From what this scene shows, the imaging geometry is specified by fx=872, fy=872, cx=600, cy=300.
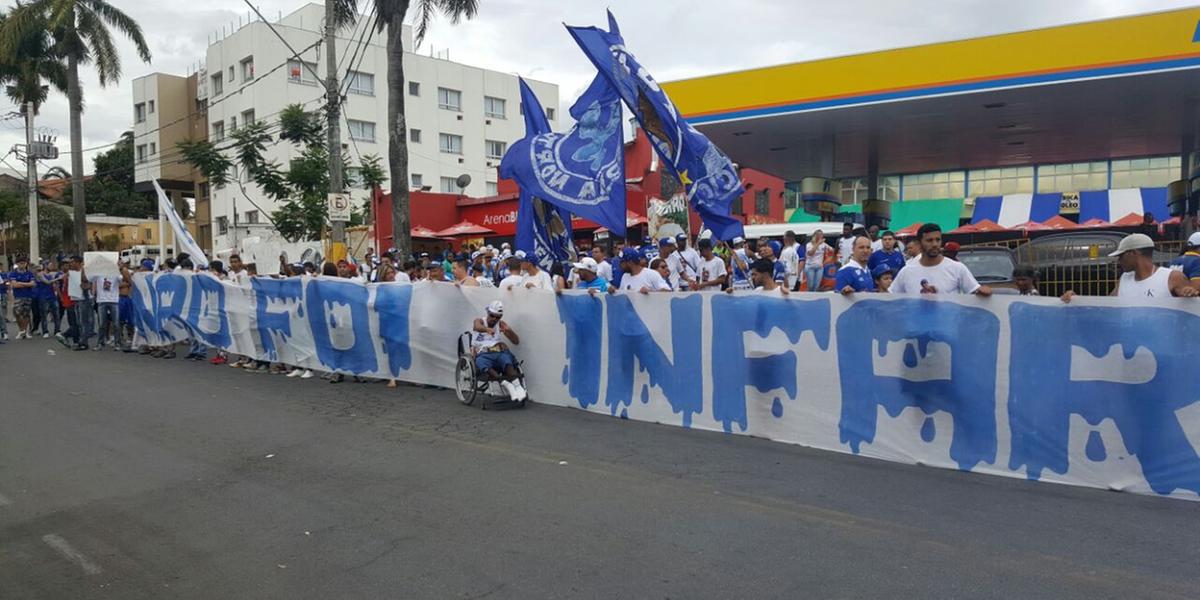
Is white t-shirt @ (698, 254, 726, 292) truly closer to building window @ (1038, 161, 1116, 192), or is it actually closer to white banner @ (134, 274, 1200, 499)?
white banner @ (134, 274, 1200, 499)

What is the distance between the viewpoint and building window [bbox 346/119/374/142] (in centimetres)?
4569

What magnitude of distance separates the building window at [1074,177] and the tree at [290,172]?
3096cm

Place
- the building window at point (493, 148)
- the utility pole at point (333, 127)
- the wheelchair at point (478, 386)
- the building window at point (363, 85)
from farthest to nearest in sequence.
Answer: the building window at point (493, 148)
the building window at point (363, 85)
the utility pole at point (333, 127)
the wheelchair at point (478, 386)

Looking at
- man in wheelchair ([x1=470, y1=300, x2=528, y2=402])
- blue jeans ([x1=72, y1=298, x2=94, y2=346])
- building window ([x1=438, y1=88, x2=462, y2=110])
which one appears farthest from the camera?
building window ([x1=438, y1=88, x2=462, y2=110])

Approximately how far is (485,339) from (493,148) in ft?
147

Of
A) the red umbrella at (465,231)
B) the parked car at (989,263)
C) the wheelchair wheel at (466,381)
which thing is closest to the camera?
the wheelchair wheel at (466,381)

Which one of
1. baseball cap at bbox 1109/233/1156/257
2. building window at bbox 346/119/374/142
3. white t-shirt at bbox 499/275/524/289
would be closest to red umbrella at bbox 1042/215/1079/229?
white t-shirt at bbox 499/275/524/289

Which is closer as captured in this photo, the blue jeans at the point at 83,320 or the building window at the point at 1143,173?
the blue jeans at the point at 83,320

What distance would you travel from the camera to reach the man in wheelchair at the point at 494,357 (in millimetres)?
9484

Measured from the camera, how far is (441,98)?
50.3m

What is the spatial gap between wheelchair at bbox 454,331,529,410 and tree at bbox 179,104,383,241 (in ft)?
46.6

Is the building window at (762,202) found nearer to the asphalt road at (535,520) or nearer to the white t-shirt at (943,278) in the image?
the asphalt road at (535,520)

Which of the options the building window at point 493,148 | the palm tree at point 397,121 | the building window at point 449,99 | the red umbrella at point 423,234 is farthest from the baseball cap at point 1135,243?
the building window at point 493,148

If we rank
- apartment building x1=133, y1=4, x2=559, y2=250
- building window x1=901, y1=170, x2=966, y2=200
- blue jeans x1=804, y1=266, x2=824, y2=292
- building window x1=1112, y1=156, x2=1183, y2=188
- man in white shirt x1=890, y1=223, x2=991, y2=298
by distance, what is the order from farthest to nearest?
apartment building x1=133, y1=4, x2=559, y2=250 < building window x1=901, y1=170, x2=966, y2=200 < building window x1=1112, y1=156, x2=1183, y2=188 < blue jeans x1=804, y1=266, x2=824, y2=292 < man in white shirt x1=890, y1=223, x2=991, y2=298
